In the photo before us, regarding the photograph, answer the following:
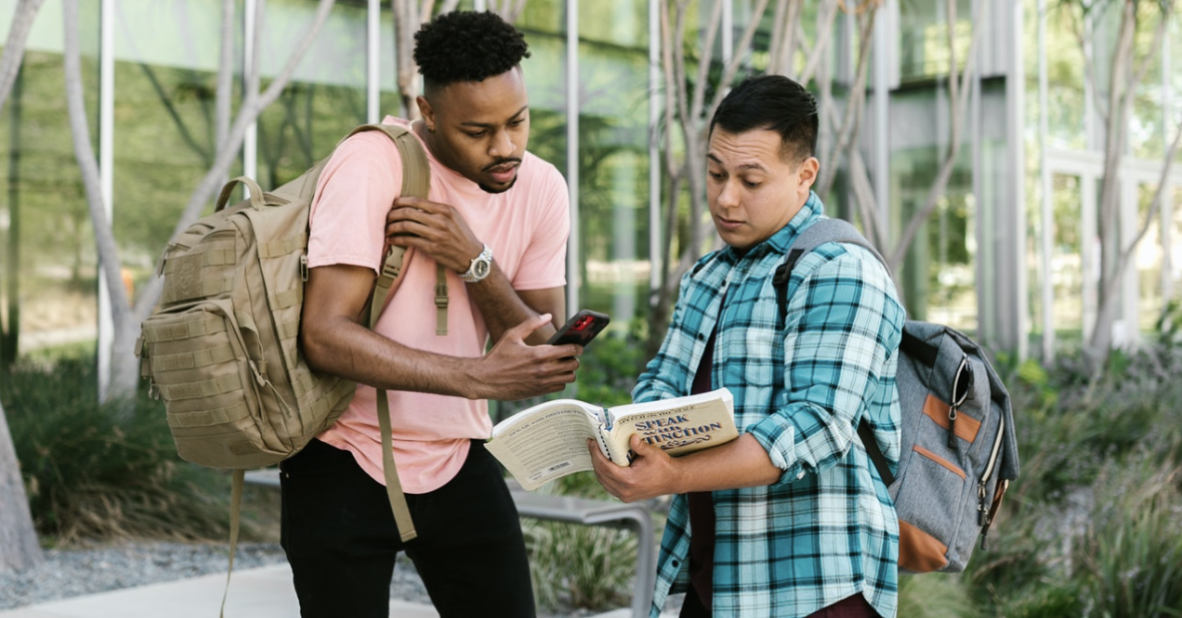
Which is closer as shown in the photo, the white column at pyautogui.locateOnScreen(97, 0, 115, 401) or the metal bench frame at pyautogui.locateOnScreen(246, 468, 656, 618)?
the metal bench frame at pyautogui.locateOnScreen(246, 468, 656, 618)

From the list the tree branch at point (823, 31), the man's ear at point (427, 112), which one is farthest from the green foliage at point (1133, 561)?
the tree branch at point (823, 31)

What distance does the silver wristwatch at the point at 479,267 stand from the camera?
2.33 metres

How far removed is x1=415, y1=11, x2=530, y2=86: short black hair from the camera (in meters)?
2.25

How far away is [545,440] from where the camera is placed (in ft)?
6.95

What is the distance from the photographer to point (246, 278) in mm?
2141

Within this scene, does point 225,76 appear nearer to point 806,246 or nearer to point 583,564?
point 583,564

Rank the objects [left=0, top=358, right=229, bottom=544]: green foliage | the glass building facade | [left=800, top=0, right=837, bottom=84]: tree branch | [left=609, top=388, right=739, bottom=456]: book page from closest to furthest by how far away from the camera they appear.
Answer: [left=609, top=388, right=739, bottom=456]: book page, [left=0, top=358, right=229, bottom=544]: green foliage, the glass building facade, [left=800, top=0, right=837, bottom=84]: tree branch

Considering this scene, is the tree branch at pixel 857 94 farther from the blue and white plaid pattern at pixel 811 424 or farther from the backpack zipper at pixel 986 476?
the blue and white plaid pattern at pixel 811 424

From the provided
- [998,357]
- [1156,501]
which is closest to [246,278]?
[1156,501]

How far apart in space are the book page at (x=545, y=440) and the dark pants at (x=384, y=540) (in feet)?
0.96

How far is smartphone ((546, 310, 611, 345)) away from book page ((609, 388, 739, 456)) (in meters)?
0.28

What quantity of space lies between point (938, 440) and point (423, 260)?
103cm

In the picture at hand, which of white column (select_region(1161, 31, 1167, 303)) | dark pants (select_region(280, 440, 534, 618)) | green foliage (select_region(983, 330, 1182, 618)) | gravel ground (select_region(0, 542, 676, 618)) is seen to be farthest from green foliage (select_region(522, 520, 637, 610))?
white column (select_region(1161, 31, 1167, 303))

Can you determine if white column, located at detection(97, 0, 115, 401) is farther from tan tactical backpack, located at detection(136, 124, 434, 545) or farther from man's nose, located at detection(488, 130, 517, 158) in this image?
man's nose, located at detection(488, 130, 517, 158)
